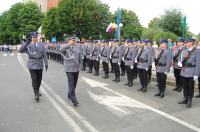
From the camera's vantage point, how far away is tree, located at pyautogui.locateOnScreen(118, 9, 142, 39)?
9012cm

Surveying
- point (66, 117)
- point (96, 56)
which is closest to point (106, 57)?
point (96, 56)

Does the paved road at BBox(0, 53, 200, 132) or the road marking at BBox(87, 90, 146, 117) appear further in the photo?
the road marking at BBox(87, 90, 146, 117)

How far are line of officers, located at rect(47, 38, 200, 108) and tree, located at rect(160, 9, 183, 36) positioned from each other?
30774 mm

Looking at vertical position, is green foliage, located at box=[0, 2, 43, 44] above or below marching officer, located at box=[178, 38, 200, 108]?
above

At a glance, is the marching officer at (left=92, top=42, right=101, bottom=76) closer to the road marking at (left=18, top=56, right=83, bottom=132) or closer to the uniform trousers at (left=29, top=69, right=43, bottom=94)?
the road marking at (left=18, top=56, right=83, bottom=132)

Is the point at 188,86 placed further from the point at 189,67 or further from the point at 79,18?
the point at 79,18

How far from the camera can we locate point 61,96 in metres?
10.8

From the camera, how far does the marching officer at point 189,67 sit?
9.27 meters

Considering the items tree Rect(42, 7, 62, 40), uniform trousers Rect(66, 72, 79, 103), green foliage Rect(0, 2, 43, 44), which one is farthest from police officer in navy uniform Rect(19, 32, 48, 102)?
green foliage Rect(0, 2, 43, 44)

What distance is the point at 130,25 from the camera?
92875 mm

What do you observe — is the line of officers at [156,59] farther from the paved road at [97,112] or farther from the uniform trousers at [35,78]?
the uniform trousers at [35,78]

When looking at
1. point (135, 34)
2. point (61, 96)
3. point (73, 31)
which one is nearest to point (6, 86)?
point (61, 96)

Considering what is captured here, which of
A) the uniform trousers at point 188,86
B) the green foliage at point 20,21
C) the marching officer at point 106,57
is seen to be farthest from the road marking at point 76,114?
the green foliage at point 20,21

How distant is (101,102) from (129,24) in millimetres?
84608
